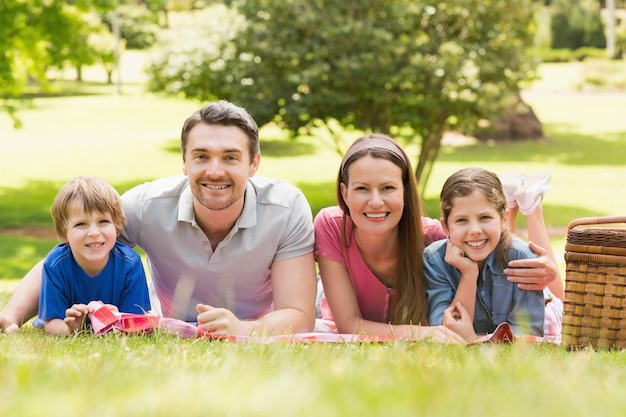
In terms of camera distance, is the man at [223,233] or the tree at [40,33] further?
the tree at [40,33]

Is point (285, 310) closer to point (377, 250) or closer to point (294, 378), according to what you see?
point (377, 250)

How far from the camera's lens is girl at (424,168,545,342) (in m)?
5.24

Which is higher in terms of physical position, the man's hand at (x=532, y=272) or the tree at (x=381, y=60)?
the tree at (x=381, y=60)

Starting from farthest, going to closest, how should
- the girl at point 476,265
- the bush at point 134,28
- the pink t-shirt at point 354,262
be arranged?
the bush at point 134,28, the pink t-shirt at point 354,262, the girl at point 476,265

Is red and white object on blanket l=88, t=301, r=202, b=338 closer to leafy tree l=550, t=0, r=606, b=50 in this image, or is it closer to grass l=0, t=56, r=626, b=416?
grass l=0, t=56, r=626, b=416

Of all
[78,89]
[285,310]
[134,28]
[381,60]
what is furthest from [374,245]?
[134,28]

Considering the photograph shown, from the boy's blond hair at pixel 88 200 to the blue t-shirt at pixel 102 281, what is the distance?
0.17 metres

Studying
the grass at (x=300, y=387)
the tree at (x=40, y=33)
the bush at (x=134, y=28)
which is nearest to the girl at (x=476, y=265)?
the grass at (x=300, y=387)

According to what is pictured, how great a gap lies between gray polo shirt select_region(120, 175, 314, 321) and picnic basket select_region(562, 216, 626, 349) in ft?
5.28

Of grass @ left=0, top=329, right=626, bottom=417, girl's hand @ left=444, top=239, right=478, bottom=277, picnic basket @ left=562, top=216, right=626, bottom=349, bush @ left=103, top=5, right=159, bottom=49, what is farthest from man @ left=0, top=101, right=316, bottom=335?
bush @ left=103, top=5, right=159, bottom=49

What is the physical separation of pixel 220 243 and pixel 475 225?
1556mm

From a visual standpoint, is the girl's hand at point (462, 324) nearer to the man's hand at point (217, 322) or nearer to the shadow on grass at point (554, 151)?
the man's hand at point (217, 322)

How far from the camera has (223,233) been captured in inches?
218

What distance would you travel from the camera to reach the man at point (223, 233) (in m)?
5.20
